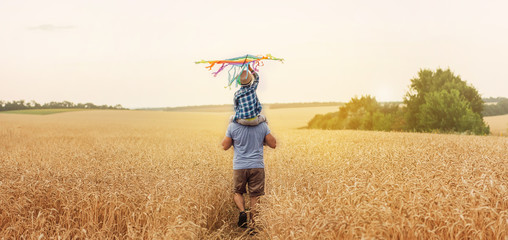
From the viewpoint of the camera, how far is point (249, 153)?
211 inches

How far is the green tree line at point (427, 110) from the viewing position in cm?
2742

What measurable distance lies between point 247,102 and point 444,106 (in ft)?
86.9

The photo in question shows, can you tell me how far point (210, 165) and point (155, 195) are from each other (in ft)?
9.21

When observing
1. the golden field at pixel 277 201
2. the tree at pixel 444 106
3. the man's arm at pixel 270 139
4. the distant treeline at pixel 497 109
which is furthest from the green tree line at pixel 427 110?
the distant treeline at pixel 497 109

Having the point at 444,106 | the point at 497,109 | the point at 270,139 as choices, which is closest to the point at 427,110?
the point at 444,106

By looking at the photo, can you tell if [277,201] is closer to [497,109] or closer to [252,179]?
[252,179]

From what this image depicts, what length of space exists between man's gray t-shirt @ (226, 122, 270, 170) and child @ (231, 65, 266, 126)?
15cm

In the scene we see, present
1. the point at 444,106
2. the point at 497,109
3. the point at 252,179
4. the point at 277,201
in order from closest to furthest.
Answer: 1. the point at 277,201
2. the point at 252,179
3. the point at 444,106
4. the point at 497,109

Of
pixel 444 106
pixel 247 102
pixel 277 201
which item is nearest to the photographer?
pixel 277 201

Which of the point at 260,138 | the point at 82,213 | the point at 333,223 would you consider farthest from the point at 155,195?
the point at 333,223

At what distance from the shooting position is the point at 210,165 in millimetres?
7793

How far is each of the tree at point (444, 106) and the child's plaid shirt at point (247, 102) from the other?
2590cm

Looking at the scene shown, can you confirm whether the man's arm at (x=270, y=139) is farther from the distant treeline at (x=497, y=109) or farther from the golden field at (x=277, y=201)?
the distant treeline at (x=497, y=109)

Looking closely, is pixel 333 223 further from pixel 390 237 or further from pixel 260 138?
pixel 260 138
